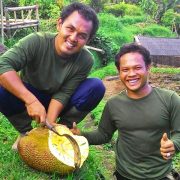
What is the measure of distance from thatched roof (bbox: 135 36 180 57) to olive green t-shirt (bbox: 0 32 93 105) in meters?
10.3

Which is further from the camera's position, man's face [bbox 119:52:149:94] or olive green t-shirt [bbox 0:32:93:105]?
olive green t-shirt [bbox 0:32:93:105]

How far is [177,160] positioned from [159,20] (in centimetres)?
2476

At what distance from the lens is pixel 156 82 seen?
34.2 ft

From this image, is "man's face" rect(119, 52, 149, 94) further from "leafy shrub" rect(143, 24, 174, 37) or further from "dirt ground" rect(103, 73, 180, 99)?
"leafy shrub" rect(143, 24, 174, 37)

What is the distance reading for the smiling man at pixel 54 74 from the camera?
9.98 feet

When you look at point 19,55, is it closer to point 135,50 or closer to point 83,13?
point 83,13

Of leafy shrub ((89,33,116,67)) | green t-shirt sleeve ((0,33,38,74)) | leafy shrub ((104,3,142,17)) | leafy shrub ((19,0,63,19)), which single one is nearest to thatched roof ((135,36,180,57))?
leafy shrub ((89,33,116,67))

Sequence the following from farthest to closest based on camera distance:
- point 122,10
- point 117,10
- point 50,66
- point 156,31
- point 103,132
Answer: point 122,10
point 117,10
point 156,31
point 50,66
point 103,132

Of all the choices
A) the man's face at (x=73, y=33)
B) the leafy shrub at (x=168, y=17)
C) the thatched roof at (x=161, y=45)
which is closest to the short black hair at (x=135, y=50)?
the man's face at (x=73, y=33)

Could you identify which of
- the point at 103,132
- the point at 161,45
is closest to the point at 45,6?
the point at 161,45

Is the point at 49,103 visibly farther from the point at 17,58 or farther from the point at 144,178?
the point at 144,178

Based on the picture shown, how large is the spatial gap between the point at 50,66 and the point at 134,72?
0.79 meters

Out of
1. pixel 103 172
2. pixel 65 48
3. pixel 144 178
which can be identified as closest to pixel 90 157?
pixel 103 172

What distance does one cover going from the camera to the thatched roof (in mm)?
13805
